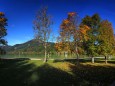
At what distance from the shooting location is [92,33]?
48781mm

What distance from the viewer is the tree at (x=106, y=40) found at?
153 ft

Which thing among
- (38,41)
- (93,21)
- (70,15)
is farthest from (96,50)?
(38,41)

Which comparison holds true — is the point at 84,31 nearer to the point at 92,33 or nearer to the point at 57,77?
the point at 92,33

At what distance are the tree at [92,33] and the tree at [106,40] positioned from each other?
3.77 ft

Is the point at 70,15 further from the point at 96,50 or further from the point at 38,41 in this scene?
the point at 38,41

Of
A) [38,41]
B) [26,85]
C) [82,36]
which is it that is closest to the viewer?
[26,85]

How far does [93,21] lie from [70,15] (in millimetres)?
7389

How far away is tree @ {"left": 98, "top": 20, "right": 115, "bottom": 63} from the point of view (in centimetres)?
4650

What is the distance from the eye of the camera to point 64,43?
47781 mm

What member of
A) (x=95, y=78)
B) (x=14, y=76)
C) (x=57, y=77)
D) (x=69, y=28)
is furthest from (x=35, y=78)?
(x=69, y=28)

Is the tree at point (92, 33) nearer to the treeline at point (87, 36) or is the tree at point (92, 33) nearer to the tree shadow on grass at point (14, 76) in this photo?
the treeline at point (87, 36)

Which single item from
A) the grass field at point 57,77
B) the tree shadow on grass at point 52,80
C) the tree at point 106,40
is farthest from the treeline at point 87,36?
the tree shadow on grass at point 52,80

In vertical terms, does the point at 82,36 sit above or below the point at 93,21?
below

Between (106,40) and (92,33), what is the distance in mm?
3777
